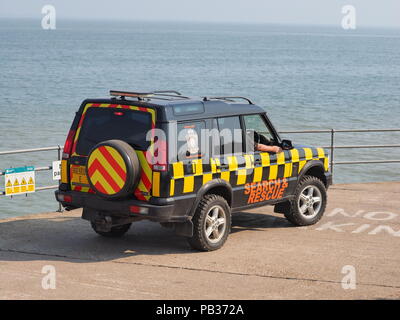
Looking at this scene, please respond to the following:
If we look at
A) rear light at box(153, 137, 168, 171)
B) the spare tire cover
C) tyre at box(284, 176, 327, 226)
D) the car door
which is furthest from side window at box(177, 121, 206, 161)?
tyre at box(284, 176, 327, 226)

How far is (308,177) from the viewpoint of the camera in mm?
12188

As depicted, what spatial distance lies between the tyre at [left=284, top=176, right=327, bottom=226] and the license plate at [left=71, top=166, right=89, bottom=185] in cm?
319

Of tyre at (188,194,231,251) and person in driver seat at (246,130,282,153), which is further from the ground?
person in driver seat at (246,130,282,153)

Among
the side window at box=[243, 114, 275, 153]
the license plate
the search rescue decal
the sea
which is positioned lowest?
the sea

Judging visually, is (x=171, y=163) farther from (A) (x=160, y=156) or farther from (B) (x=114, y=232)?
(B) (x=114, y=232)

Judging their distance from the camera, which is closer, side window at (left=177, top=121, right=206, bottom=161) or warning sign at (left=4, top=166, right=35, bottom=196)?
side window at (left=177, top=121, right=206, bottom=161)

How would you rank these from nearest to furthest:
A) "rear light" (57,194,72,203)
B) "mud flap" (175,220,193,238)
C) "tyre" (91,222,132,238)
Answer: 1. "mud flap" (175,220,193,238)
2. "rear light" (57,194,72,203)
3. "tyre" (91,222,132,238)

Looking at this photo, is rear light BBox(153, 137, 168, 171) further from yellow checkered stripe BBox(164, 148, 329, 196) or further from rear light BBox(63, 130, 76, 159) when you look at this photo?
rear light BBox(63, 130, 76, 159)

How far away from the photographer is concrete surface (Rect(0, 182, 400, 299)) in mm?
8883

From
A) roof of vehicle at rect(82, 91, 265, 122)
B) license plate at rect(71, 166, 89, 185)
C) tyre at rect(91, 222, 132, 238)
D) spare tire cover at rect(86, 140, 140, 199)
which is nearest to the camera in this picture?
spare tire cover at rect(86, 140, 140, 199)

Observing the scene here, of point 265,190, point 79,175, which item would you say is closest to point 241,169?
point 265,190

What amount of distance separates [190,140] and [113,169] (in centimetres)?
102

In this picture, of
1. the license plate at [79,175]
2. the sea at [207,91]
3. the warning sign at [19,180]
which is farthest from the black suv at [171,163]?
the sea at [207,91]
